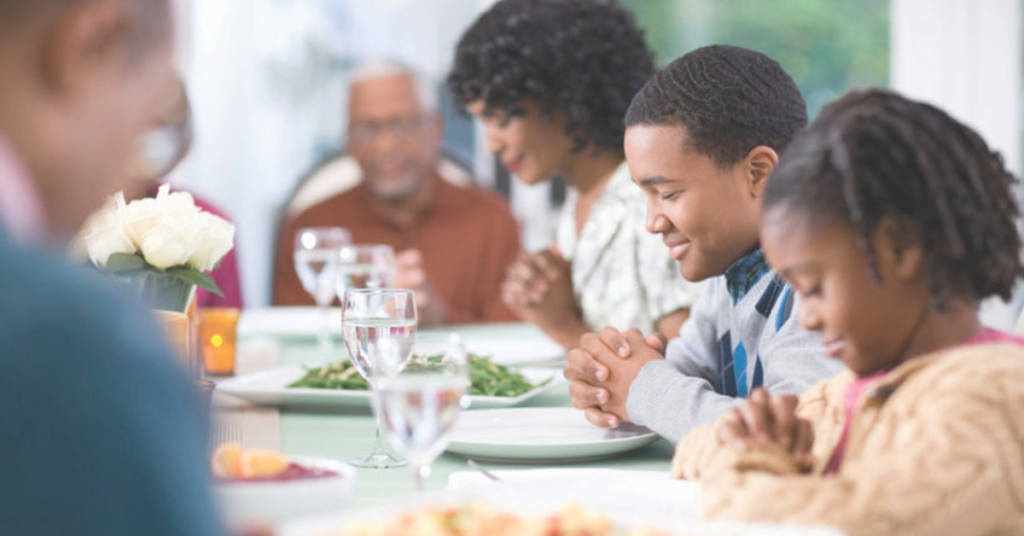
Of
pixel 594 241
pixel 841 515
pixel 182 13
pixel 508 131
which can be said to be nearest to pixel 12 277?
pixel 182 13

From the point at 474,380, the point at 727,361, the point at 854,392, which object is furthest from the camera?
the point at 474,380

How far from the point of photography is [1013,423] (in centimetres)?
82

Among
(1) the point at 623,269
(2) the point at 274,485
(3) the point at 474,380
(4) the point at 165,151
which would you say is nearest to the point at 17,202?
(2) the point at 274,485

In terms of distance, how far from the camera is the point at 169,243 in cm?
154

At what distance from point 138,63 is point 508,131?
6.44ft

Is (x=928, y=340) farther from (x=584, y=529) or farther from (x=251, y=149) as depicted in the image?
(x=251, y=149)

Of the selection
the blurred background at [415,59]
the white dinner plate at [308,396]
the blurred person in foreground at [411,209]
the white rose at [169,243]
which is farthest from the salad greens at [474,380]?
the blurred background at [415,59]

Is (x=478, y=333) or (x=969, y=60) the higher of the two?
(x=969, y=60)

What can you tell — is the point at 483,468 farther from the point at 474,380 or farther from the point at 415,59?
the point at 415,59

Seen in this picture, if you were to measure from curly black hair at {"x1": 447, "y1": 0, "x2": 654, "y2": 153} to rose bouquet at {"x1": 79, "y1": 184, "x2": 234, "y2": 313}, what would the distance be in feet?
3.50

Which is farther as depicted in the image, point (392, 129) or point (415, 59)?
point (415, 59)

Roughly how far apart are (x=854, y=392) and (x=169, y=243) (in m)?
0.95

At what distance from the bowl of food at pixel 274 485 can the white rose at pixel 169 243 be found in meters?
0.71

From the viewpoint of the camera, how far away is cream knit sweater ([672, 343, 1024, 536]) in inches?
31.3
